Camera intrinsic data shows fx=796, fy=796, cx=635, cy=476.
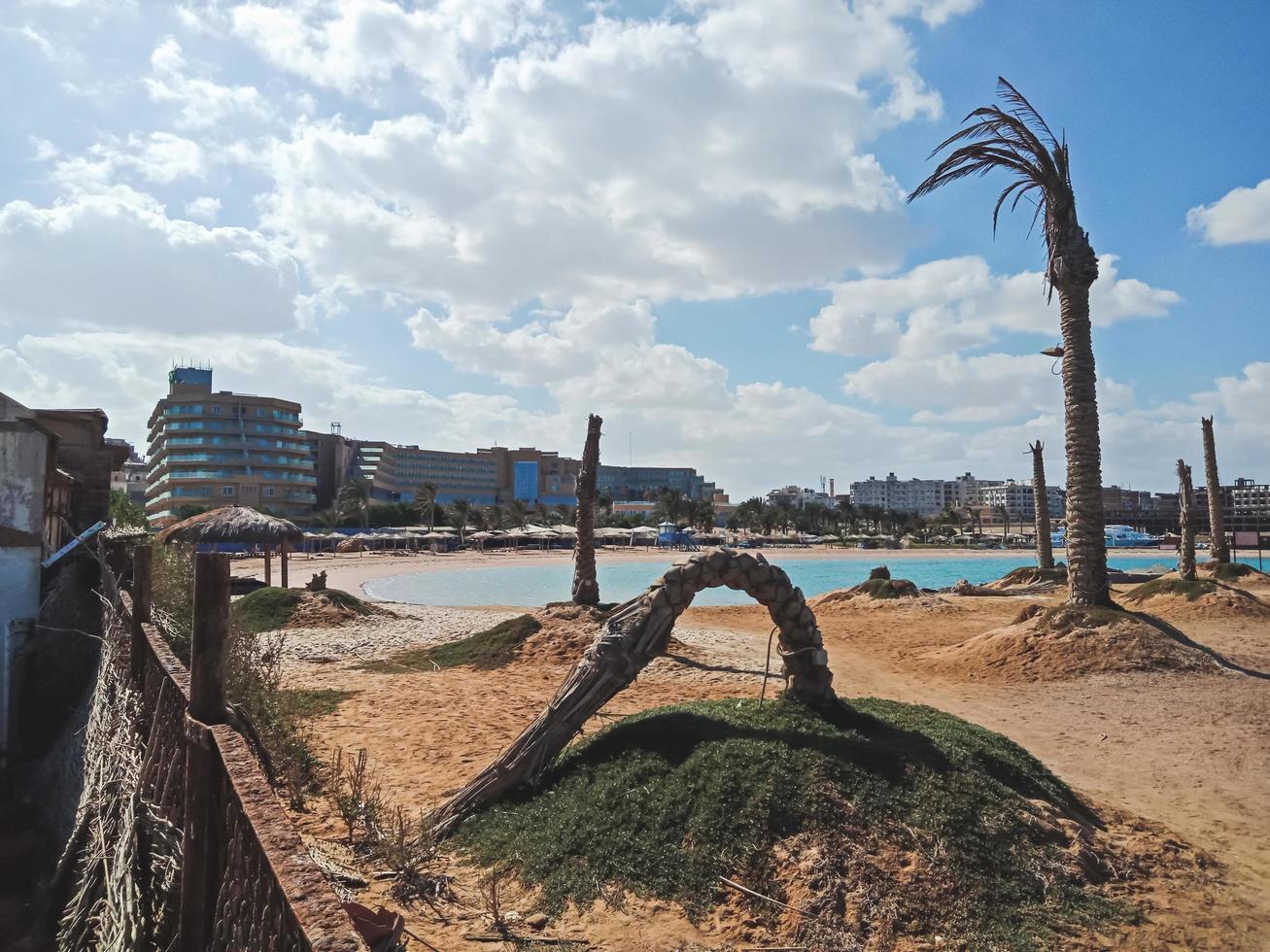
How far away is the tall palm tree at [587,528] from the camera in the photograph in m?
17.3

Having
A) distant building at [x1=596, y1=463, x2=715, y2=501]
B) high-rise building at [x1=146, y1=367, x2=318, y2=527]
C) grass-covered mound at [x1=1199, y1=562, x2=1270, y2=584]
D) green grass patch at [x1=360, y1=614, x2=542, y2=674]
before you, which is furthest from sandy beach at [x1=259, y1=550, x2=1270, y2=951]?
distant building at [x1=596, y1=463, x2=715, y2=501]

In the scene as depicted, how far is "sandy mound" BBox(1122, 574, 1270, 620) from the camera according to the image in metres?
17.5

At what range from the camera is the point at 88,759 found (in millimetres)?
5227

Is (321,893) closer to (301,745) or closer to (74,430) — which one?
(301,745)

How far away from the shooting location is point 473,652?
49.8ft

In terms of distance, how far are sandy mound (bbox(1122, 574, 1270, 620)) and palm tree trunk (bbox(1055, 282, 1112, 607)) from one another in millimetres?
5135

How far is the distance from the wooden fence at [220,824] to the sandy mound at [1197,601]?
2015 centimetres

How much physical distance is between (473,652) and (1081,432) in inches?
481

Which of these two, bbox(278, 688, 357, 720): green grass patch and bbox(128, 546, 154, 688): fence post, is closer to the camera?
bbox(128, 546, 154, 688): fence post

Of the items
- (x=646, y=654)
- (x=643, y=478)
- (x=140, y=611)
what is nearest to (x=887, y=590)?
(x=646, y=654)

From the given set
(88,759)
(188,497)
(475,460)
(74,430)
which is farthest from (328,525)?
(88,759)

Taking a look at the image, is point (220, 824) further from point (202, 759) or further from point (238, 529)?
point (238, 529)

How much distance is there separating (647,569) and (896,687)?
53789 millimetres

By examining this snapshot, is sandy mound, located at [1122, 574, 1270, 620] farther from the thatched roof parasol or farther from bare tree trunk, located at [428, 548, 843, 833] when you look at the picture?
the thatched roof parasol
